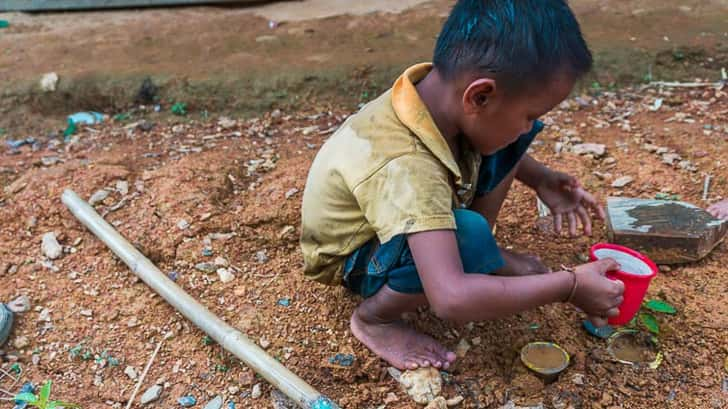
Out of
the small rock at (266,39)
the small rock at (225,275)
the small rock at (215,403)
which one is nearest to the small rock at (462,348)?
the small rock at (215,403)

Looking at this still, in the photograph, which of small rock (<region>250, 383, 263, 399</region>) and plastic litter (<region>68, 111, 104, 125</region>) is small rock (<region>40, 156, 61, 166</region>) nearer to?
plastic litter (<region>68, 111, 104, 125</region>)

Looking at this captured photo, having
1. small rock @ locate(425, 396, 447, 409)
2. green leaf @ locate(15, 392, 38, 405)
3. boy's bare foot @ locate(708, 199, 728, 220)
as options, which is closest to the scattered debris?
small rock @ locate(425, 396, 447, 409)

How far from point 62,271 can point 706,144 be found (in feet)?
9.65

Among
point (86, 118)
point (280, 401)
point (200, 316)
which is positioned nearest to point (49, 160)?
point (86, 118)

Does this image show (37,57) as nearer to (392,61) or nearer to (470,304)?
(392,61)

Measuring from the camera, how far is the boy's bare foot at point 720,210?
8.18 feet

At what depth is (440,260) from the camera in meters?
1.60

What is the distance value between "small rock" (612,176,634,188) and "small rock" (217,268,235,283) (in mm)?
A: 1739

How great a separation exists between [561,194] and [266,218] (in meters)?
1.18

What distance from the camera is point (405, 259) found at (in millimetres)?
1816

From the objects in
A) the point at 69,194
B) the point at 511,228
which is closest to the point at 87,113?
the point at 69,194

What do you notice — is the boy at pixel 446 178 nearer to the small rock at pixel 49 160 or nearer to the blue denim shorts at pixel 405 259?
the blue denim shorts at pixel 405 259

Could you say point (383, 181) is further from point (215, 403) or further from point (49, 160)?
point (49, 160)

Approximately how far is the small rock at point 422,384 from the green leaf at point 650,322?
29.3 inches
